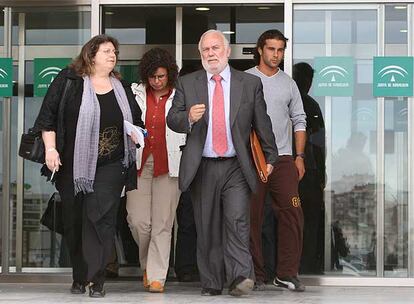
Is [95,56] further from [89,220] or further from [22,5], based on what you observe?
[22,5]

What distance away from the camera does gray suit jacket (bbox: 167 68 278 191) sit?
280 inches

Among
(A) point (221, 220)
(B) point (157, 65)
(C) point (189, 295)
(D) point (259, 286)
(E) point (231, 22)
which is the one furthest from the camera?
(E) point (231, 22)

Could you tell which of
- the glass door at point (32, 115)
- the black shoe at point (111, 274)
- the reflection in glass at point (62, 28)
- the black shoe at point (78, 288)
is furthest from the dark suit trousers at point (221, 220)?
the reflection in glass at point (62, 28)

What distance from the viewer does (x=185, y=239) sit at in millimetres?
8992

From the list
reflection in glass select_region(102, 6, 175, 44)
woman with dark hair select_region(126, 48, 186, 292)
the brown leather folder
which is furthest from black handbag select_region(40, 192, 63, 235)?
the brown leather folder

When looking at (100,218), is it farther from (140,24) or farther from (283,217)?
(140,24)

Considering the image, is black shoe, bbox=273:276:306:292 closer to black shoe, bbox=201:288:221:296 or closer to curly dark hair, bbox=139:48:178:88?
black shoe, bbox=201:288:221:296

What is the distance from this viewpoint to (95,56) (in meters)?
7.33

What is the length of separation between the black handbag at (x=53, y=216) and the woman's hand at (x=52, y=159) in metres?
1.90

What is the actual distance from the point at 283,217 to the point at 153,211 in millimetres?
1012

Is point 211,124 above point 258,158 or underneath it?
above

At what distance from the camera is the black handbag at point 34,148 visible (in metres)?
7.17

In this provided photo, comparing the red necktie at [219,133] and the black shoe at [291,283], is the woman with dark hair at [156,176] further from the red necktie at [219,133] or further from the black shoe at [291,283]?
the black shoe at [291,283]

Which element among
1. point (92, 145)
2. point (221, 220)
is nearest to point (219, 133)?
point (221, 220)
